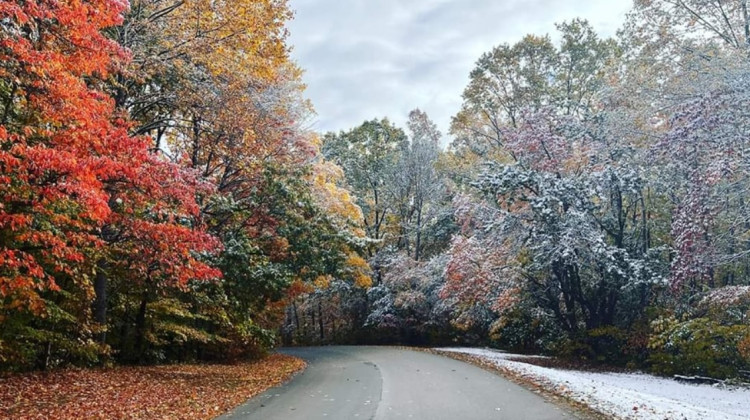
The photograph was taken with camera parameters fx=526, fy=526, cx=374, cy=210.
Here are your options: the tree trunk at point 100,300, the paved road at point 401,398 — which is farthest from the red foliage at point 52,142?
the paved road at point 401,398

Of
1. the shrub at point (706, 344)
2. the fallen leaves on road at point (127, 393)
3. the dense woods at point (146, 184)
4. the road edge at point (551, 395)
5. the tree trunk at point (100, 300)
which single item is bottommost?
the fallen leaves on road at point (127, 393)

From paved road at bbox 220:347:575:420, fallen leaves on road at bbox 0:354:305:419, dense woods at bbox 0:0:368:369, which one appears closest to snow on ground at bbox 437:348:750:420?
paved road at bbox 220:347:575:420

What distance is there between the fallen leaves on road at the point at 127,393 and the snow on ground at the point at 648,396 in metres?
6.41

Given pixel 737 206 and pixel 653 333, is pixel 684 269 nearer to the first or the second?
pixel 737 206

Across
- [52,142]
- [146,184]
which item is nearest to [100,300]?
[146,184]

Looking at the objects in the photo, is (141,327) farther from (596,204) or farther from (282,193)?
(596,204)

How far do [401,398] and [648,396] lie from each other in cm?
486

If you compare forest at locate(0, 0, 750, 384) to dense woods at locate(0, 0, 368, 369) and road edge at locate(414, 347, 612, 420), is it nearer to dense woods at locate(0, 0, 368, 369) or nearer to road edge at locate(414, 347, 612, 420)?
dense woods at locate(0, 0, 368, 369)

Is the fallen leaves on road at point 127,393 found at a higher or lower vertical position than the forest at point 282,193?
lower

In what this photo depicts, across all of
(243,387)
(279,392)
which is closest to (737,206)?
(279,392)

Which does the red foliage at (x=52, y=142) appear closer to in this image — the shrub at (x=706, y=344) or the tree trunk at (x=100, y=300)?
the tree trunk at (x=100, y=300)

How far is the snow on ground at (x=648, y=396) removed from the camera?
818cm

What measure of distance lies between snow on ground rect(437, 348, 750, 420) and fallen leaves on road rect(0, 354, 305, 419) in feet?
21.0

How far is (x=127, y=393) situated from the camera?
33.5 feet
